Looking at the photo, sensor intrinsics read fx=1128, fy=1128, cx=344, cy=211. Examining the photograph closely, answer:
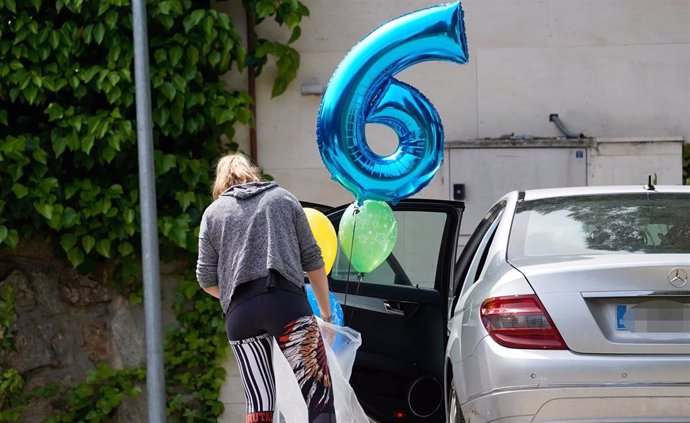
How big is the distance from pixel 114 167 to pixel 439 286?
3114mm

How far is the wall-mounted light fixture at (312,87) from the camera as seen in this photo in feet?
28.9

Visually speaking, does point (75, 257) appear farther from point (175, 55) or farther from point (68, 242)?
point (175, 55)

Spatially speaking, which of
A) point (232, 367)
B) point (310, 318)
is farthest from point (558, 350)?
point (232, 367)

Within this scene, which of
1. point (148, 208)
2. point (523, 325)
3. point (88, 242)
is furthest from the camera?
point (88, 242)

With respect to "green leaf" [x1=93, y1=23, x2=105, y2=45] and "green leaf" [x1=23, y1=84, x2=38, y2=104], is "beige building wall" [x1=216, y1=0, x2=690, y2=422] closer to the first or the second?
"green leaf" [x1=93, y1=23, x2=105, y2=45]

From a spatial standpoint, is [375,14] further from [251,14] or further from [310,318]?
[310,318]

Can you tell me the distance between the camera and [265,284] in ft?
16.6

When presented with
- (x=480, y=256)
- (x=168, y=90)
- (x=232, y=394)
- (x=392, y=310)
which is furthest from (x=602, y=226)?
(x=232, y=394)

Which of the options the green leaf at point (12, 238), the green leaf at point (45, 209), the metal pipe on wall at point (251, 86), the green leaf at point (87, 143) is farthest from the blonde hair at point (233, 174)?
the metal pipe on wall at point (251, 86)

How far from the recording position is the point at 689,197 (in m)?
5.42

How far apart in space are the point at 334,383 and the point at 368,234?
968mm

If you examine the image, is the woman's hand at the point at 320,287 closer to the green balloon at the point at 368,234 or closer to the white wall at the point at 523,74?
the green balloon at the point at 368,234

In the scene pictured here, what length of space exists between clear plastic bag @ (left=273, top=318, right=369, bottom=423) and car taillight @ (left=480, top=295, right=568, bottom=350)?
99cm

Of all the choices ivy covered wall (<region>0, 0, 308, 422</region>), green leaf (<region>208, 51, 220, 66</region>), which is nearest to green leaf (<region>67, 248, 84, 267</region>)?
ivy covered wall (<region>0, 0, 308, 422</region>)
